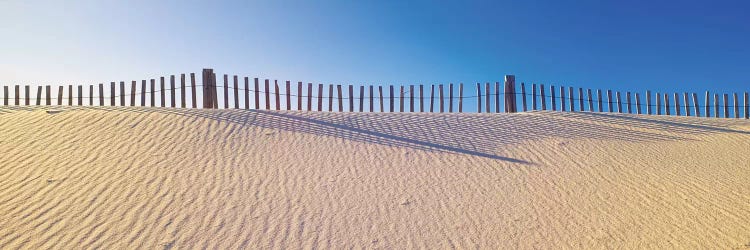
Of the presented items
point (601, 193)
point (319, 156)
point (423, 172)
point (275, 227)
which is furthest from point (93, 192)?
point (601, 193)

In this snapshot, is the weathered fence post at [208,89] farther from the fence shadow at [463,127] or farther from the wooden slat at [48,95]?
the wooden slat at [48,95]

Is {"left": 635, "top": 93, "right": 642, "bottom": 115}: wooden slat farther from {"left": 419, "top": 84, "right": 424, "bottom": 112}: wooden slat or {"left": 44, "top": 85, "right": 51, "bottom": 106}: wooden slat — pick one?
{"left": 44, "top": 85, "right": 51, "bottom": 106}: wooden slat

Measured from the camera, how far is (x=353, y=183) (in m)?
8.80

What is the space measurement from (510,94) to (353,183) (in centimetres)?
1023

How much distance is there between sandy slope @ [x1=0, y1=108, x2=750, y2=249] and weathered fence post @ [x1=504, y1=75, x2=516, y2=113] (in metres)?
3.78

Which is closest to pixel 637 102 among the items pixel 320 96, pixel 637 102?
pixel 637 102

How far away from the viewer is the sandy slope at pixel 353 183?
264 inches

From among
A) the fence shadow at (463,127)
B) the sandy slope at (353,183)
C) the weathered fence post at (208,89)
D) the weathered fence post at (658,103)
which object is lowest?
the sandy slope at (353,183)

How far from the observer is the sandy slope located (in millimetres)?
6695

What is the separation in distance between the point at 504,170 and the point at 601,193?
1820mm

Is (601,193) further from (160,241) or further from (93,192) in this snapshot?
(93,192)

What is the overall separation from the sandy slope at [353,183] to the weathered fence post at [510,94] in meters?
3.78

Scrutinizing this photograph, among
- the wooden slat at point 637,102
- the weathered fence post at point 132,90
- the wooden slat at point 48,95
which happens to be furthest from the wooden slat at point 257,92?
the wooden slat at point 637,102

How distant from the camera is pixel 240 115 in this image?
44.5 ft
